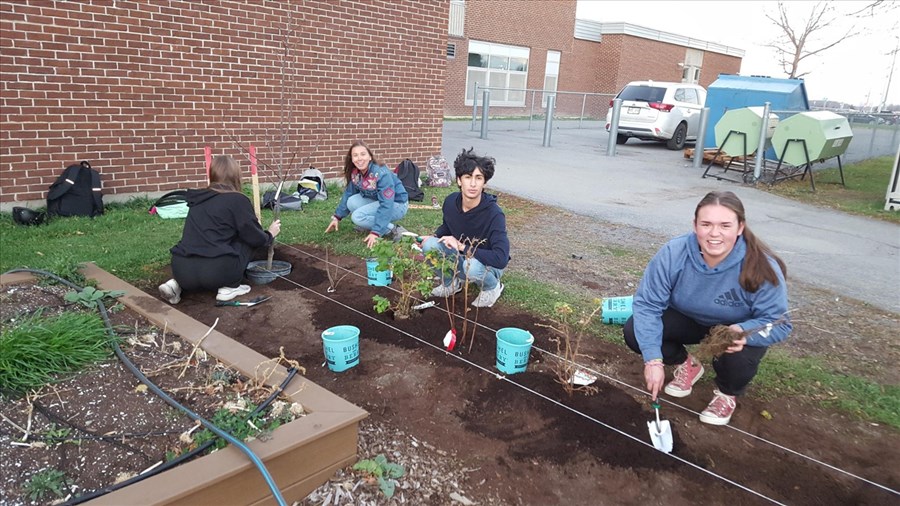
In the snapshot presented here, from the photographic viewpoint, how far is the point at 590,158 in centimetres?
1407

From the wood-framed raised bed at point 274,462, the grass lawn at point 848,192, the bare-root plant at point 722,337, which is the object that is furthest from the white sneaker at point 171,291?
the grass lawn at point 848,192

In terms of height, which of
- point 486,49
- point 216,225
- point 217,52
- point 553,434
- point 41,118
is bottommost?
point 553,434

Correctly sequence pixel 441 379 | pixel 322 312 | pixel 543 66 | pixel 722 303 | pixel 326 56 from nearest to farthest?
pixel 722 303
pixel 441 379
pixel 322 312
pixel 326 56
pixel 543 66

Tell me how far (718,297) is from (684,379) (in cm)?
57

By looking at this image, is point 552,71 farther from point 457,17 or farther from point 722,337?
point 722,337

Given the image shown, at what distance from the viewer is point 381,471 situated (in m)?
2.45

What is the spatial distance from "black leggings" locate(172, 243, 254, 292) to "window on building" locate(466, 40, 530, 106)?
24.6 m

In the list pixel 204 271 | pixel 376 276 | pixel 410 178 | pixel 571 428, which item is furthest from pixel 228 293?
pixel 410 178

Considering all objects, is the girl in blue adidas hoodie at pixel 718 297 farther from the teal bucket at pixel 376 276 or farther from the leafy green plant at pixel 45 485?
the leafy green plant at pixel 45 485

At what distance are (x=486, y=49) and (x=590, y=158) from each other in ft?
52.4

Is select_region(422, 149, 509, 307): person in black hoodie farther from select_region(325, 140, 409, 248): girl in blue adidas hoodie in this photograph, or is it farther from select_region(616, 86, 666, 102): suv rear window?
select_region(616, 86, 666, 102): suv rear window

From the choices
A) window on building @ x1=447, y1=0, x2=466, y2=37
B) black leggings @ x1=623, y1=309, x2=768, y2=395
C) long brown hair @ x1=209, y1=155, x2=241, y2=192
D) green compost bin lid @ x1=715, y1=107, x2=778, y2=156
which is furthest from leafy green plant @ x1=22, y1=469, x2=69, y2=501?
window on building @ x1=447, y1=0, x2=466, y2=37

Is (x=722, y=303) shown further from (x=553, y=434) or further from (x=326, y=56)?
(x=326, y=56)

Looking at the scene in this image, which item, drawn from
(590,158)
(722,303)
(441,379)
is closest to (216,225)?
(441,379)
